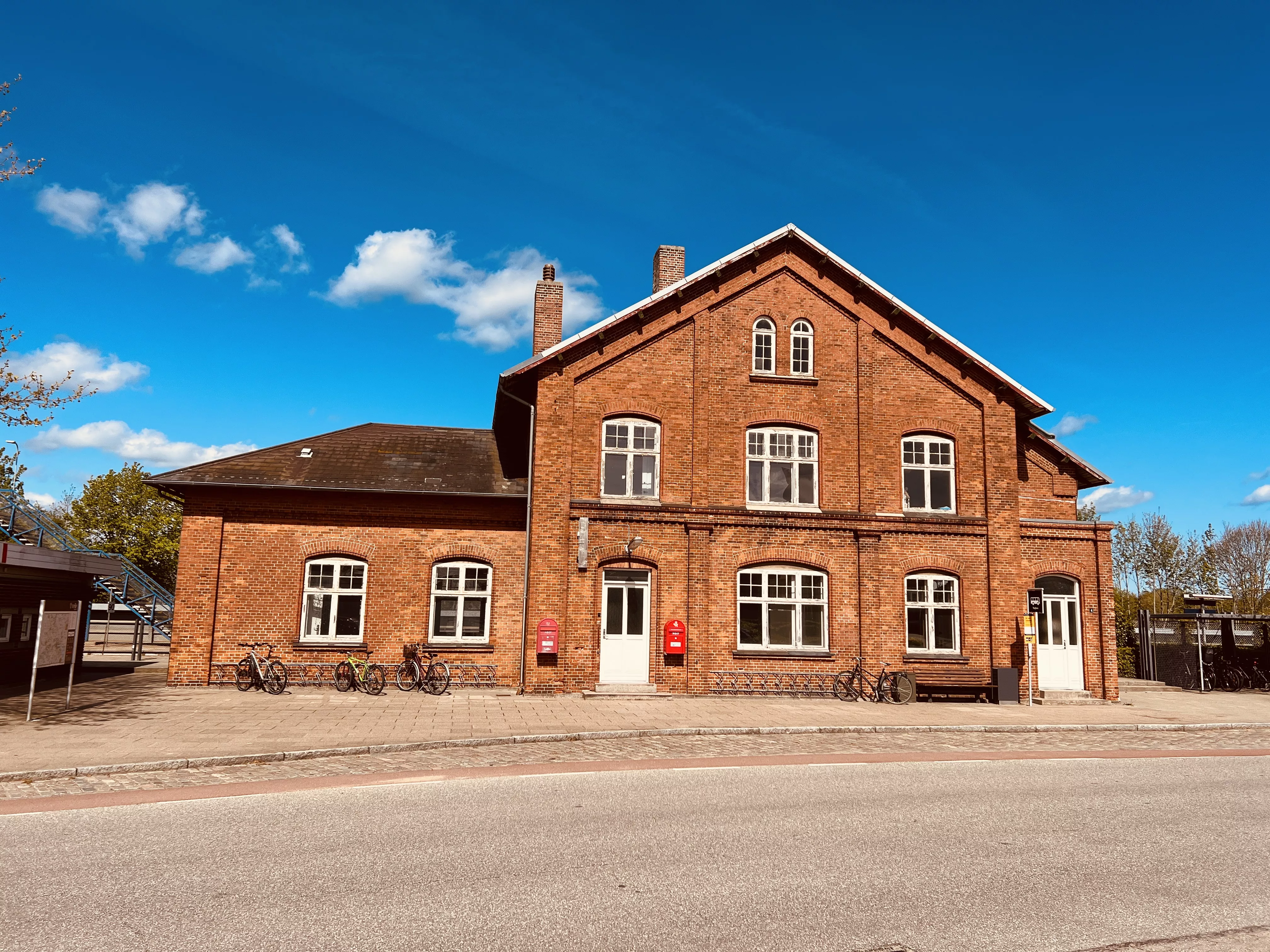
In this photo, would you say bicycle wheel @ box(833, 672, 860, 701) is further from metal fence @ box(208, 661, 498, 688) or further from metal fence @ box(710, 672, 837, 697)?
metal fence @ box(208, 661, 498, 688)

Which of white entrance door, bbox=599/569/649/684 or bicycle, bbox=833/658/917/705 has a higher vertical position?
white entrance door, bbox=599/569/649/684

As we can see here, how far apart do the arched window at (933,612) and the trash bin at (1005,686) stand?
3.28 feet

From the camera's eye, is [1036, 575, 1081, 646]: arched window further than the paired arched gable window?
Yes

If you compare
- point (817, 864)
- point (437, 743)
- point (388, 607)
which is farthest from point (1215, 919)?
point (388, 607)

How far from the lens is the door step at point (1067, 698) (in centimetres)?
2014

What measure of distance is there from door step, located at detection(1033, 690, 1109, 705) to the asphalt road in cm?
1111

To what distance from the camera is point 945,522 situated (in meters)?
20.3

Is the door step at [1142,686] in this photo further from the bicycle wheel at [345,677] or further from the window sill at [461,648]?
the bicycle wheel at [345,677]

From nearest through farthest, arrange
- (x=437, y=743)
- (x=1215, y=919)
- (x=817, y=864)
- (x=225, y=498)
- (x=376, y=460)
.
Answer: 1. (x=1215, y=919)
2. (x=817, y=864)
3. (x=437, y=743)
4. (x=225, y=498)
5. (x=376, y=460)

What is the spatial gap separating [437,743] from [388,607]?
24.9 ft

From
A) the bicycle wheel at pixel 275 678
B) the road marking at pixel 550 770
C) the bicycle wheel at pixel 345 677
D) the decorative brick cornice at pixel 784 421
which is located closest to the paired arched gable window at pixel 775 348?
the decorative brick cornice at pixel 784 421

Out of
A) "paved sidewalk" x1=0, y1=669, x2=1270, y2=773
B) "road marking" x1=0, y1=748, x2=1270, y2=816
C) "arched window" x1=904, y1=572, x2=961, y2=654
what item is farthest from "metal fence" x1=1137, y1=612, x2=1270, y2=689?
"road marking" x1=0, y1=748, x2=1270, y2=816

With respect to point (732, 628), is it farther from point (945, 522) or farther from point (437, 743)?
point (437, 743)

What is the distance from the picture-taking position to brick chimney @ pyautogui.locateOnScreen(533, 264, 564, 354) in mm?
22641
